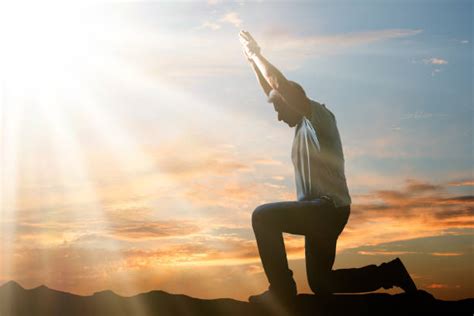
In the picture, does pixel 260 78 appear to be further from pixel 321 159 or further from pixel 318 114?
pixel 321 159

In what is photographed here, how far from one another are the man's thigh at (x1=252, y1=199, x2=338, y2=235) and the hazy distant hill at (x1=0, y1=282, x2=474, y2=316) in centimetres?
91

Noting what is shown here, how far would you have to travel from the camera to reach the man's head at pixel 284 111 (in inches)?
320

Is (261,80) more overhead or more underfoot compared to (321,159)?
more overhead

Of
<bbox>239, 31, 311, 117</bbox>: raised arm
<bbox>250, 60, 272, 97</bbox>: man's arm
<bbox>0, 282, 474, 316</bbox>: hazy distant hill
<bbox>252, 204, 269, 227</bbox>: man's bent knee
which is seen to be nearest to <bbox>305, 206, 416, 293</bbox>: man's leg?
<bbox>0, 282, 474, 316</bbox>: hazy distant hill

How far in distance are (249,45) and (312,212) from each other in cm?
241

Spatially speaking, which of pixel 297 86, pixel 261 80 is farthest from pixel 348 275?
pixel 261 80

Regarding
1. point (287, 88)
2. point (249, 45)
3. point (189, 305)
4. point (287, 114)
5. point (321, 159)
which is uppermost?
point (249, 45)

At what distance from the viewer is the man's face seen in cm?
812

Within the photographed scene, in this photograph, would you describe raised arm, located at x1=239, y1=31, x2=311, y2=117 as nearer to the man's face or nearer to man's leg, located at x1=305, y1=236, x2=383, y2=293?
the man's face

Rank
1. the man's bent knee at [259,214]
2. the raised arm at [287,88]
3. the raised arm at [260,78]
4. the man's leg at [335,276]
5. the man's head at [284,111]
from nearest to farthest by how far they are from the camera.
A: 1. the raised arm at [287,88]
2. the man's bent knee at [259,214]
3. the man's head at [284,111]
4. the man's leg at [335,276]
5. the raised arm at [260,78]

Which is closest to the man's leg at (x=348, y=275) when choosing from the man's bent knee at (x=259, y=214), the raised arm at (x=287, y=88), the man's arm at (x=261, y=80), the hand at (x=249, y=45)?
the man's bent knee at (x=259, y=214)

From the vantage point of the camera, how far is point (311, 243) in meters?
8.17

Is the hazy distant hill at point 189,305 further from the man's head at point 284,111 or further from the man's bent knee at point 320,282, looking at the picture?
the man's head at point 284,111

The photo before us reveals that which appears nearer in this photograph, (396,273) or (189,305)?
(396,273)
